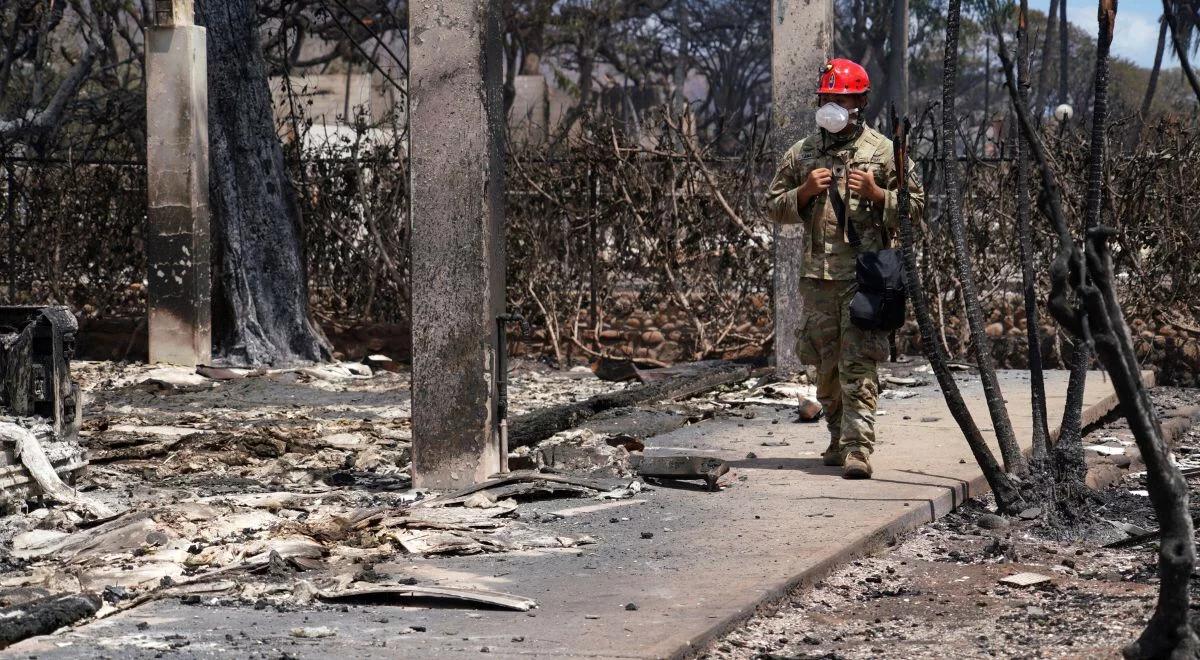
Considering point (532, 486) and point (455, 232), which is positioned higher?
point (455, 232)

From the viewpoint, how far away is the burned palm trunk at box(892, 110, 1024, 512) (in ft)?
20.5

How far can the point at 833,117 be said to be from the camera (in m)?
7.06

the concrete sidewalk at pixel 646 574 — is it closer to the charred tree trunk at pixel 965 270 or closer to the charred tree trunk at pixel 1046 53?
the charred tree trunk at pixel 965 270

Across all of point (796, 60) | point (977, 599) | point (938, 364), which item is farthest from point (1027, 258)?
point (796, 60)

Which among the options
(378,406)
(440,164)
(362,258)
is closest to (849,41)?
(362,258)

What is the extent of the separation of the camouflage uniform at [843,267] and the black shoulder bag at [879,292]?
18 cm

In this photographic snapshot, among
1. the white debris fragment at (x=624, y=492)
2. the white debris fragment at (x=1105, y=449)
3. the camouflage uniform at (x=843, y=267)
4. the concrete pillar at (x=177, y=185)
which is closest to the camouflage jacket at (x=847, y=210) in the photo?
the camouflage uniform at (x=843, y=267)

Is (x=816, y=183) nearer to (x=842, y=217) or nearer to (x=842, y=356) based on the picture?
(x=842, y=217)

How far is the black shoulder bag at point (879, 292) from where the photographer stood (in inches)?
272

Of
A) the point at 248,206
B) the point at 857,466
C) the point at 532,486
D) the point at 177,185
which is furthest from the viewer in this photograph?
the point at 248,206

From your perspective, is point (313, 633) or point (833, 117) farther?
point (833, 117)

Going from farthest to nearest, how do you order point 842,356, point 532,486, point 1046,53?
point 1046,53, point 842,356, point 532,486

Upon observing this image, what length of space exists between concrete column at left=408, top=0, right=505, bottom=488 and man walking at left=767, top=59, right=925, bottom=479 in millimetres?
1471

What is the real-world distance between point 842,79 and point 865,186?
1.70 feet
